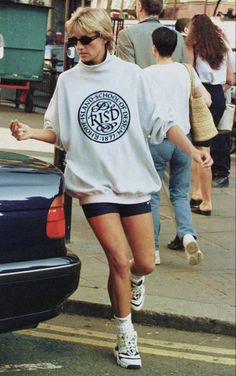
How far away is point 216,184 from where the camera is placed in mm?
11500

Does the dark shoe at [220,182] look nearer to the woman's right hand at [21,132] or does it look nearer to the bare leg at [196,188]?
the bare leg at [196,188]

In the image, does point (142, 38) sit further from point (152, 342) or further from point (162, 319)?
point (152, 342)

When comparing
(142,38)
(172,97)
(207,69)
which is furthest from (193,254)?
(207,69)

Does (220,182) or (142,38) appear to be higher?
(142,38)

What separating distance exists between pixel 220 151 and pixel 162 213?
83.1 inches

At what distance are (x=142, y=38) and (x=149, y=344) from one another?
9.09ft

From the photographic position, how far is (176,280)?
715 centimetres

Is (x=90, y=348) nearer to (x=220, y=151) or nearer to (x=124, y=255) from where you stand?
(x=124, y=255)

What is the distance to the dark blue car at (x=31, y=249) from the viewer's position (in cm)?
441

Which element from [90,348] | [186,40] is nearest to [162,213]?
[186,40]

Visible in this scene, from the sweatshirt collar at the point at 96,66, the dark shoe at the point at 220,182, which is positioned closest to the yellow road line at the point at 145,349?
the sweatshirt collar at the point at 96,66

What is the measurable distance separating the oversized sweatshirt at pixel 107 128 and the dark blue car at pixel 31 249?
0.30 metres

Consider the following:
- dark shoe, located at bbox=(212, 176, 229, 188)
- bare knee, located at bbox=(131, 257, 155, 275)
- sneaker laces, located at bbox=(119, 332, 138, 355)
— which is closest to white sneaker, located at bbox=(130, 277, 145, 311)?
bare knee, located at bbox=(131, 257, 155, 275)

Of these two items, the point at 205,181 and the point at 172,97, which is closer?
the point at 172,97
